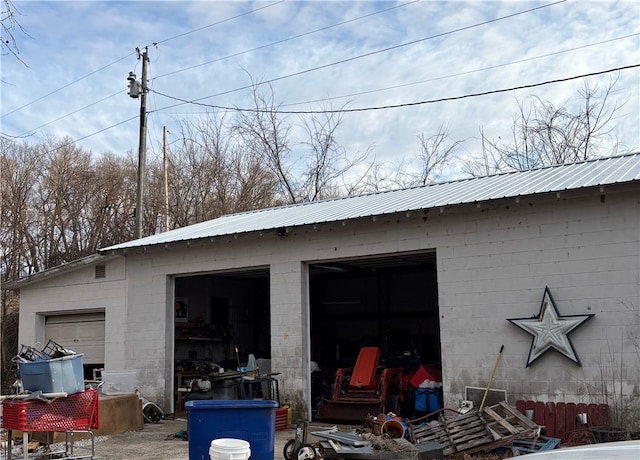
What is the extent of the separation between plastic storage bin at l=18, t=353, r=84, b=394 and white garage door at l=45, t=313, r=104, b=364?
7.94m

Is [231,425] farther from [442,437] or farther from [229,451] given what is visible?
[442,437]

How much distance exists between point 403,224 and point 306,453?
461cm

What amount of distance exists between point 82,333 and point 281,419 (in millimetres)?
7087

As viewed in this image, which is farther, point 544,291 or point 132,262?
point 132,262

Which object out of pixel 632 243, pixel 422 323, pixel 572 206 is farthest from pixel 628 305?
pixel 422 323

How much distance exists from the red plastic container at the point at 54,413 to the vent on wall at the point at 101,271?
294 inches

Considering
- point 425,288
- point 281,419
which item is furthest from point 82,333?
point 425,288

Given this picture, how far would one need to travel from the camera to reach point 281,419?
11516mm

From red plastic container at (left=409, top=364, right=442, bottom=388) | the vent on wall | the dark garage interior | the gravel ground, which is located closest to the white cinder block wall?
red plastic container at (left=409, top=364, right=442, bottom=388)

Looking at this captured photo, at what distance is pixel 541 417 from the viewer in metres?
9.57

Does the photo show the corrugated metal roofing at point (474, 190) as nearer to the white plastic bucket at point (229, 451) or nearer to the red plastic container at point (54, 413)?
the red plastic container at point (54, 413)

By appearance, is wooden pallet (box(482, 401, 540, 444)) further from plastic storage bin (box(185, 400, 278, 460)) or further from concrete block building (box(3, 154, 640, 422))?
plastic storage bin (box(185, 400, 278, 460))

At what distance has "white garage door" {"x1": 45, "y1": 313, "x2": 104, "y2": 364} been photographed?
1596 cm

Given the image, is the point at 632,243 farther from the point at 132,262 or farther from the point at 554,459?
the point at 132,262
